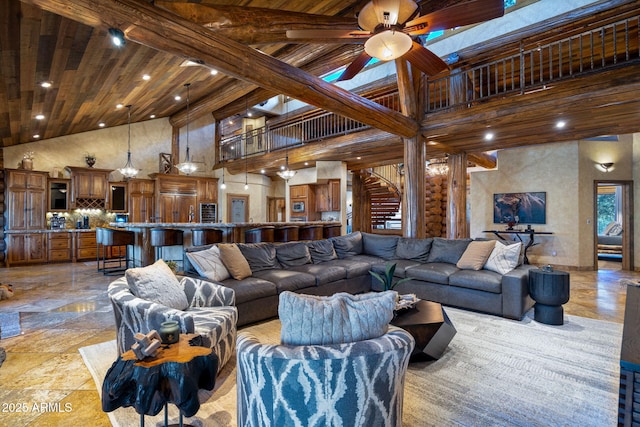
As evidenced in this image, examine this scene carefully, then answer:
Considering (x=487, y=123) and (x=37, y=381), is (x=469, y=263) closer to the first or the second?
(x=487, y=123)

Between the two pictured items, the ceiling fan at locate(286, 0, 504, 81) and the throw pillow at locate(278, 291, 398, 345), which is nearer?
the throw pillow at locate(278, 291, 398, 345)

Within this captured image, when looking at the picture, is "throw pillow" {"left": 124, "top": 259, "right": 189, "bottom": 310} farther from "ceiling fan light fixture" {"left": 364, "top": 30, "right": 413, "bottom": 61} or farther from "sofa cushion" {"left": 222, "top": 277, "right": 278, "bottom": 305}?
"ceiling fan light fixture" {"left": 364, "top": 30, "right": 413, "bottom": 61}

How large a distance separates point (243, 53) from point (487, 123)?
13.9 ft

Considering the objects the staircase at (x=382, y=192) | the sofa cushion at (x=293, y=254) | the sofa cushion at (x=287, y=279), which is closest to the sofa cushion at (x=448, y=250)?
the sofa cushion at (x=293, y=254)

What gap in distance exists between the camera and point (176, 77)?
6.01 meters

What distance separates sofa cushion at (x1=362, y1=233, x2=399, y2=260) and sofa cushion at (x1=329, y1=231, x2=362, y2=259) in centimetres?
11

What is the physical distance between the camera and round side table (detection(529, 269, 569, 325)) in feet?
11.4

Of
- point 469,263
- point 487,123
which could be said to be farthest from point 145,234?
point 487,123

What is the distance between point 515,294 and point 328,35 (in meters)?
3.54

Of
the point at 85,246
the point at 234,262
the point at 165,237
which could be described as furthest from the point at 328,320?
the point at 85,246

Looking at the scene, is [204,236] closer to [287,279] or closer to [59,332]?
[287,279]

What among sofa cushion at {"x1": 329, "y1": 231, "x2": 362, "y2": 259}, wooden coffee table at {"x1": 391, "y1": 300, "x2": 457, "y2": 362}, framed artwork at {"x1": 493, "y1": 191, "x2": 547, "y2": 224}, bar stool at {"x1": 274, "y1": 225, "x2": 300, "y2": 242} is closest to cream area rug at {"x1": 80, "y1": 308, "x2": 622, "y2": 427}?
wooden coffee table at {"x1": 391, "y1": 300, "x2": 457, "y2": 362}

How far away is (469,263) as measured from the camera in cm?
432

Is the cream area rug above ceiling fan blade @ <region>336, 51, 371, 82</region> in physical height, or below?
below
